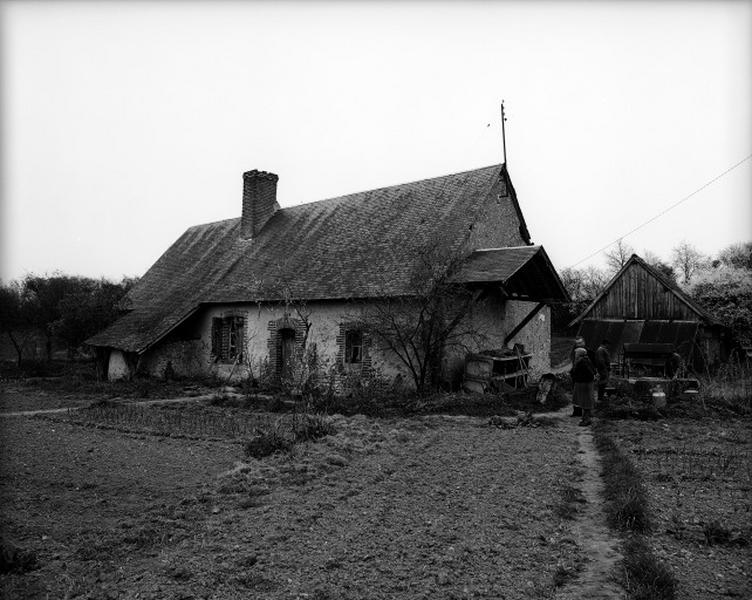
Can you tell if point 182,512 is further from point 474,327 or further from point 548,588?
point 474,327

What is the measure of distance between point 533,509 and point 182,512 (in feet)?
12.8

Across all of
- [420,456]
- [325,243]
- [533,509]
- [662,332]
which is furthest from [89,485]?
[662,332]

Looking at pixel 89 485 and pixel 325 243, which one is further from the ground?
pixel 325 243

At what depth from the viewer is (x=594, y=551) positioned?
499cm

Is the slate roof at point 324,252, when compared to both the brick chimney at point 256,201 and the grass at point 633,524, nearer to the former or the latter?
the brick chimney at point 256,201

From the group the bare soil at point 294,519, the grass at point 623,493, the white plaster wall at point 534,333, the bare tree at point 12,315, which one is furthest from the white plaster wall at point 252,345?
the bare tree at point 12,315

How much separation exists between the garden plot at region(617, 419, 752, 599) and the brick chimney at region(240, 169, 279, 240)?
1798 centimetres

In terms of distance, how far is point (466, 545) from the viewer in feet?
16.6

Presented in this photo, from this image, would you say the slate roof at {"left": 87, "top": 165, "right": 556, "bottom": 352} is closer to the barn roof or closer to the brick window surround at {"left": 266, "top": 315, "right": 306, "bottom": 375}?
the brick window surround at {"left": 266, "top": 315, "right": 306, "bottom": 375}

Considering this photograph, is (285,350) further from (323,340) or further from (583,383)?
(583,383)

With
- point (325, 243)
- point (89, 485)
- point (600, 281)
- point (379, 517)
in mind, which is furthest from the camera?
point (600, 281)

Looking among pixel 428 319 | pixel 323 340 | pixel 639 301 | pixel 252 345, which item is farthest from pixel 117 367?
pixel 639 301

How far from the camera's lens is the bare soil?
4.44m

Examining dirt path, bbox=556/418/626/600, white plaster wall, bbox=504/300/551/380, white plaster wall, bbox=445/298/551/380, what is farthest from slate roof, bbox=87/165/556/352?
dirt path, bbox=556/418/626/600
